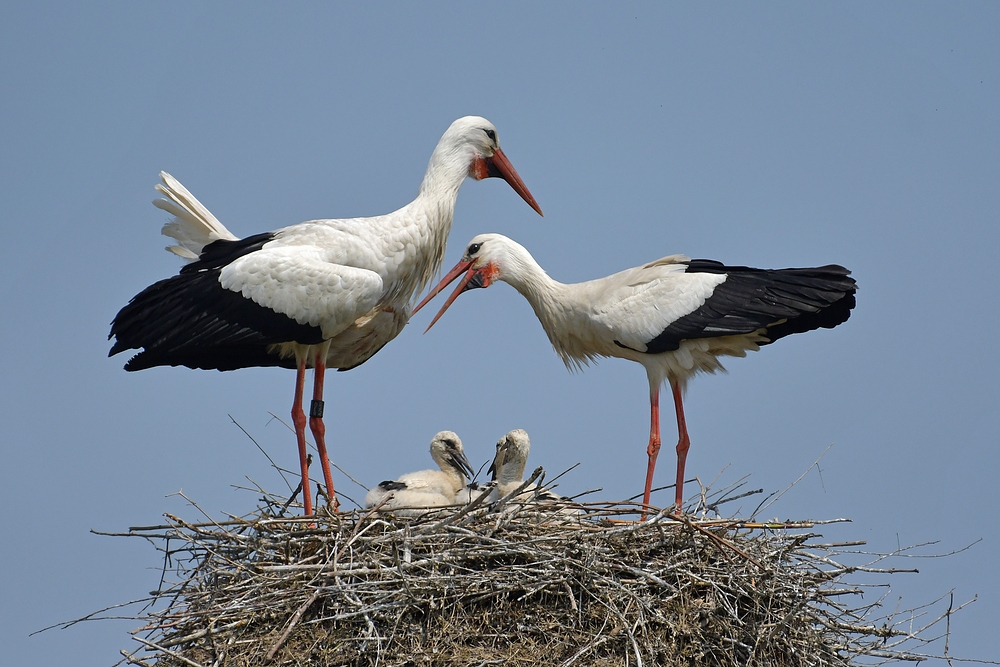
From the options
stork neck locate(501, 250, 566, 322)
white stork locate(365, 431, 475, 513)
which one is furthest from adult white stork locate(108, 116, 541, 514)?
stork neck locate(501, 250, 566, 322)

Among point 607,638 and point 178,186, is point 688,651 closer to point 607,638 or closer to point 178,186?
point 607,638

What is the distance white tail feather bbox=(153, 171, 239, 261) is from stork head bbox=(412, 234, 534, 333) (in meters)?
1.38

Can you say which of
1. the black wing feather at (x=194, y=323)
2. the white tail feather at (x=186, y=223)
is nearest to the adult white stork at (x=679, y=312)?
the black wing feather at (x=194, y=323)

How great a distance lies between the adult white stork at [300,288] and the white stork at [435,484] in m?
0.35

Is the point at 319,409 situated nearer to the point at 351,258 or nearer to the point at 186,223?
the point at 351,258

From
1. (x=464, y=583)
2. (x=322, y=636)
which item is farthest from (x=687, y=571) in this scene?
(x=322, y=636)

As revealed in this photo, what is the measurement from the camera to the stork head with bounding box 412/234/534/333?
790cm

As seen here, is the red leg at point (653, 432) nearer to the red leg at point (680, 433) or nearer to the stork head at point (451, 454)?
the red leg at point (680, 433)

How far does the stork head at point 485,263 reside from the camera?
7.90m

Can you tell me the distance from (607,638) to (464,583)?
65 cm

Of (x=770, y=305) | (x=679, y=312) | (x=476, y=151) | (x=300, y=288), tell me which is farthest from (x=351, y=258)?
(x=770, y=305)

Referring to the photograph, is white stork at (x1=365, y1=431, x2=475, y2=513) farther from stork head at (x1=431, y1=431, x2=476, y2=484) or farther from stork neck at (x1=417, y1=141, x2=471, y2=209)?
stork neck at (x1=417, y1=141, x2=471, y2=209)

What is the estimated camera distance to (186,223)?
7508mm

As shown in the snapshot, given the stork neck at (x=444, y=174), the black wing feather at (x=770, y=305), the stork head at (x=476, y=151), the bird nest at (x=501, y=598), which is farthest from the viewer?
the stork head at (x=476, y=151)
